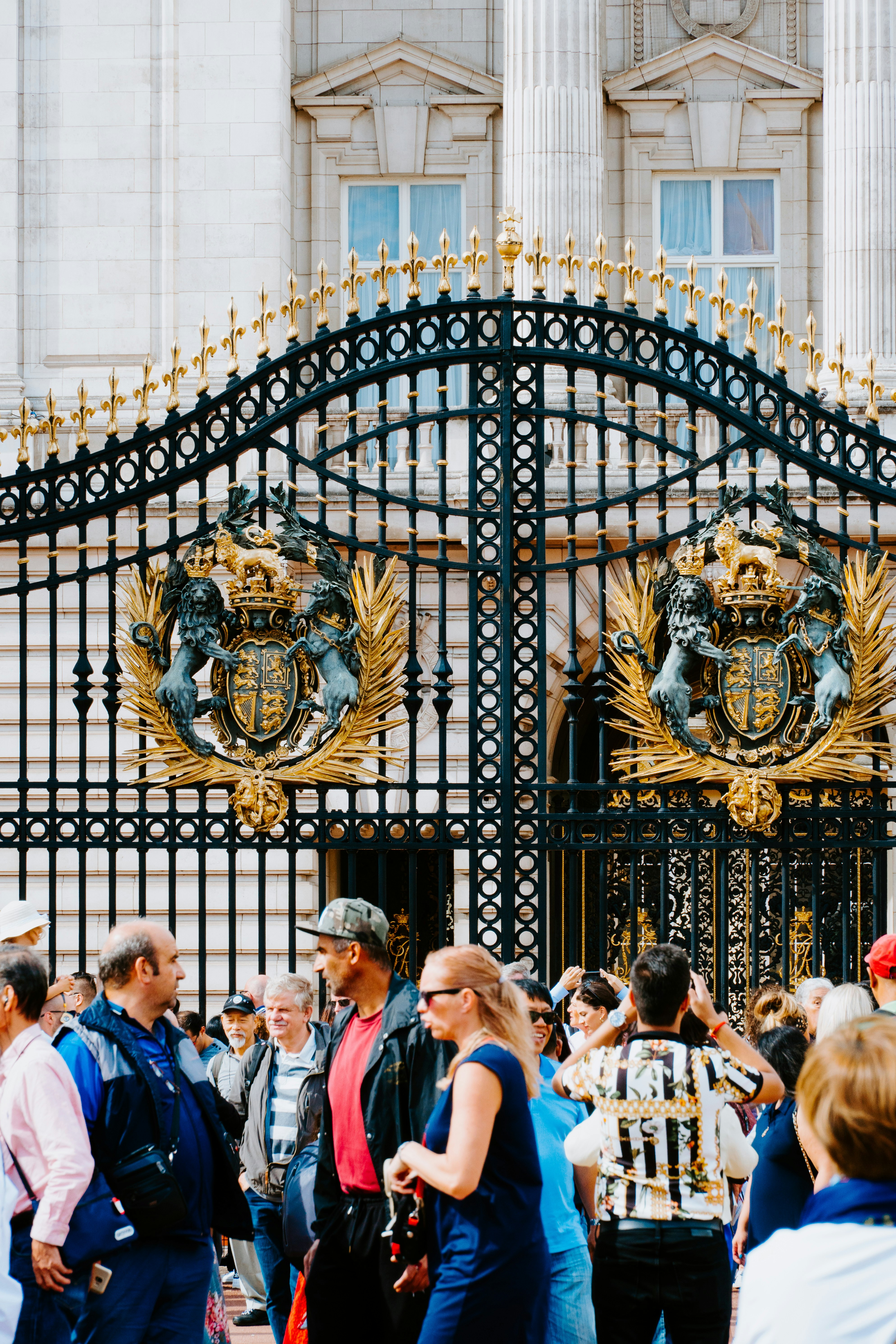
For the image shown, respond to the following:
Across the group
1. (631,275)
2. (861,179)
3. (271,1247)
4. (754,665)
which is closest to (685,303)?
(861,179)

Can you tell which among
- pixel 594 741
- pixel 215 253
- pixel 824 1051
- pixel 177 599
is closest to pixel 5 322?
pixel 215 253

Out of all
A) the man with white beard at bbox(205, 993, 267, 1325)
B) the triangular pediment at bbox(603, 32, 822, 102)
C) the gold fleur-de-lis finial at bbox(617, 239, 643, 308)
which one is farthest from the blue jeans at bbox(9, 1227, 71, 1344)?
the triangular pediment at bbox(603, 32, 822, 102)

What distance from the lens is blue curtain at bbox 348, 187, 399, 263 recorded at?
685 inches

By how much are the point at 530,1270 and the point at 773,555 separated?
15.6 feet

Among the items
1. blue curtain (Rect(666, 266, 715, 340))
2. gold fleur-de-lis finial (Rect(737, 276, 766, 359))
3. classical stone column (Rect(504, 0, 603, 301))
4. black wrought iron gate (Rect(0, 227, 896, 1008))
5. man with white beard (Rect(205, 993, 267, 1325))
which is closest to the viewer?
man with white beard (Rect(205, 993, 267, 1325))

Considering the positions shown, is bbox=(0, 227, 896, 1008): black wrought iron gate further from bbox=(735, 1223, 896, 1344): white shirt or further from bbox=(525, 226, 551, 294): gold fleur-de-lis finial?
bbox=(735, 1223, 896, 1344): white shirt

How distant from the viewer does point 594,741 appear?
1574 cm

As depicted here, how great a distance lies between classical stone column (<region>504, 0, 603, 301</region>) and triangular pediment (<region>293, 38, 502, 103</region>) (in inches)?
57.5

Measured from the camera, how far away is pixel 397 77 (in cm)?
1752

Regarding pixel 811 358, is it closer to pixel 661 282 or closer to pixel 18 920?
pixel 661 282

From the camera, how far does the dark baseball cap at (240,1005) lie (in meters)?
8.18

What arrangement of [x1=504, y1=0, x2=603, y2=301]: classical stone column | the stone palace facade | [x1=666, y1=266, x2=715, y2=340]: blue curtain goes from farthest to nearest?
1. [x1=666, y1=266, x2=715, y2=340]: blue curtain
2. [x1=504, y1=0, x2=603, y2=301]: classical stone column
3. the stone palace facade

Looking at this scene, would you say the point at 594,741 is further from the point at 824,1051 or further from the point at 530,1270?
the point at 824,1051

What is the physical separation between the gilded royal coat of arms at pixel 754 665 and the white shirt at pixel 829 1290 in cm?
565
